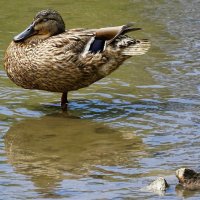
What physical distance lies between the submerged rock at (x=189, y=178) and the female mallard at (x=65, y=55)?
2837 mm

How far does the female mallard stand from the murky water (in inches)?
13.4

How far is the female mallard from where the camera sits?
8.41m

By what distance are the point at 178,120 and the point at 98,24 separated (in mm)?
4472

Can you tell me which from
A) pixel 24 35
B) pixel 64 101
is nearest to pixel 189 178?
pixel 64 101

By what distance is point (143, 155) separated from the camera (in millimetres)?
6996

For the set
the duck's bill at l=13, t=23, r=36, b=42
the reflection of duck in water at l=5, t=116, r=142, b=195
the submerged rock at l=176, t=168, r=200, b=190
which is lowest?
the reflection of duck in water at l=5, t=116, r=142, b=195

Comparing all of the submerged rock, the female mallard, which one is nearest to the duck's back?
the female mallard

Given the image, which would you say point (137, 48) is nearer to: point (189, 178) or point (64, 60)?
point (64, 60)

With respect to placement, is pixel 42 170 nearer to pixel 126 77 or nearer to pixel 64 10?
pixel 126 77

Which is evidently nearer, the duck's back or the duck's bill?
the duck's back

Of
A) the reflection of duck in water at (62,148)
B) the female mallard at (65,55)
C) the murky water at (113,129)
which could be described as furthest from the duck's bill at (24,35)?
the reflection of duck in water at (62,148)

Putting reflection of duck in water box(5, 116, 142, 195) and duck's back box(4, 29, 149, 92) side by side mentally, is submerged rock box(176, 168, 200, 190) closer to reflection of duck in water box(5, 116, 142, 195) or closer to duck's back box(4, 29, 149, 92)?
reflection of duck in water box(5, 116, 142, 195)

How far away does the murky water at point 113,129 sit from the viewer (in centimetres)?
624

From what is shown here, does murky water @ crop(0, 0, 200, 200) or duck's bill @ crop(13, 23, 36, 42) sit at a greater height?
duck's bill @ crop(13, 23, 36, 42)
